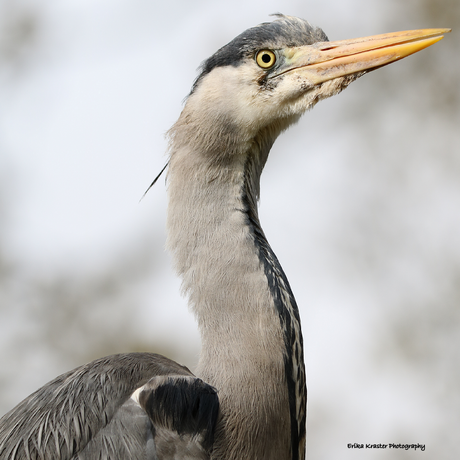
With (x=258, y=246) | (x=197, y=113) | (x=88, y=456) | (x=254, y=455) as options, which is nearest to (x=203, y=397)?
(x=254, y=455)

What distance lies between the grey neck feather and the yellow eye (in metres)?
0.25

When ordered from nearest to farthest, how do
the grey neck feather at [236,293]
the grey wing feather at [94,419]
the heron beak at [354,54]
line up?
the grey wing feather at [94,419] < the grey neck feather at [236,293] < the heron beak at [354,54]

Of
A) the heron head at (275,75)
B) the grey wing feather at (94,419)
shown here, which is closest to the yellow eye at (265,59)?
the heron head at (275,75)

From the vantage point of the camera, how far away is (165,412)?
1714 mm

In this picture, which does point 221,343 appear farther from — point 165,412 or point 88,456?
point 88,456

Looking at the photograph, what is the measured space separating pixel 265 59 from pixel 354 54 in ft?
1.10

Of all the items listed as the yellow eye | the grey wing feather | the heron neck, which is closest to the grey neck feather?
the heron neck

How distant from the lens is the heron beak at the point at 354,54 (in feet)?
6.70

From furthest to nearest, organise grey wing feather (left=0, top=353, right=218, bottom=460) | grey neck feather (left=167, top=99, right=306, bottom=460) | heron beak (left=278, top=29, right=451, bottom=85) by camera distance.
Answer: heron beak (left=278, top=29, right=451, bottom=85) < grey neck feather (left=167, top=99, right=306, bottom=460) < grey wing feather (left=0, top=353, right=218, bottom=460)

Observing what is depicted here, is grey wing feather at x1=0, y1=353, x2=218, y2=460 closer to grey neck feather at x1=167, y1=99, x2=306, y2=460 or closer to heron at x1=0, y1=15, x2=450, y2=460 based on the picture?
heron at x1=0, y1=15, x2=450, y2=460

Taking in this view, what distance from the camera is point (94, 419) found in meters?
1.74

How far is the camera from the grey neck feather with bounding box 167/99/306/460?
183 cm

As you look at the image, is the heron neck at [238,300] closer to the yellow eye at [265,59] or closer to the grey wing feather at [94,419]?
the grey wing feather at [94,419]

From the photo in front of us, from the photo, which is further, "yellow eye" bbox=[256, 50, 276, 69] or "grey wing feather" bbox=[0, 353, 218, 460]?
"yellow eye" bbox=[256, 50, 276, 69]
